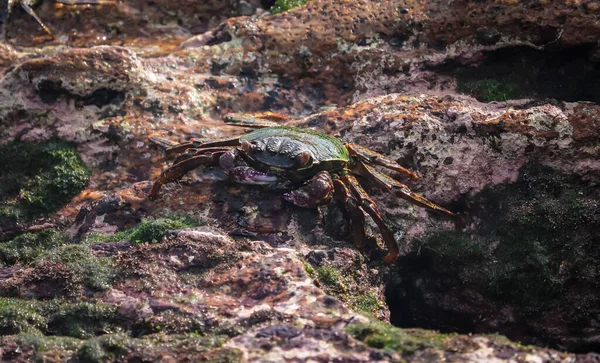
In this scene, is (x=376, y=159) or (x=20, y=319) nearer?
(x=20, y=319)

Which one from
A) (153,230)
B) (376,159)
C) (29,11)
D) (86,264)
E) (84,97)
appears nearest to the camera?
(86,264)

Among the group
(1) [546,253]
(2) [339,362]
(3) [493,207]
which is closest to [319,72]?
(3) [493,207]

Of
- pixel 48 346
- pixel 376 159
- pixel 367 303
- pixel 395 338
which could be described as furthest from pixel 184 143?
pixel 395 338

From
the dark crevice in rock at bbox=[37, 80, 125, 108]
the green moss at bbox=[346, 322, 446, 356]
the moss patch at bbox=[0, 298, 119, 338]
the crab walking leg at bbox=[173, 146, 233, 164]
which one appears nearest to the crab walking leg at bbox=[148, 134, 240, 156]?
the crab walking leg at bbox=[173, 146, 233, 164]

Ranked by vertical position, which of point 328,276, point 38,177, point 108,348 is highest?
point 328,276

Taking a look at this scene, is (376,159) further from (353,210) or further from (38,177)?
(38,177)

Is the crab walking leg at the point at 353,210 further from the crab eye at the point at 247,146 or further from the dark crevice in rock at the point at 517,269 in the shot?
the crab eye at the point at 247,146

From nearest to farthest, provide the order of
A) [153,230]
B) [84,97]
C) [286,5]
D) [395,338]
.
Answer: [395,338] → [153,230] → [84,97] → [286,5]

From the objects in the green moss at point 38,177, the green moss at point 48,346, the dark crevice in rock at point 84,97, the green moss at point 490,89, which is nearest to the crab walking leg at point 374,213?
the green moss at point 490,89
